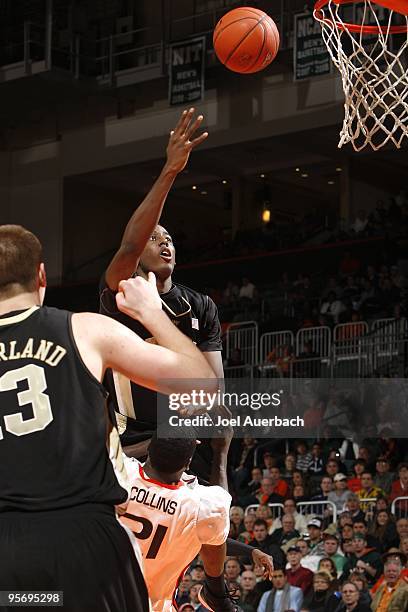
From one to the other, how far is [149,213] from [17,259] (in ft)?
4.82

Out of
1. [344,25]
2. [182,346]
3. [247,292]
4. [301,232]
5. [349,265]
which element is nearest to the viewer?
[182,346]

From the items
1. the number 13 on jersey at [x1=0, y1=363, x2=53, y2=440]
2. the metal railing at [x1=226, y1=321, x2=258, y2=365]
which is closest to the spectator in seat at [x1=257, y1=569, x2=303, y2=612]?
the metal railing at [x1=226, y1=321, x2=258, y2=365]

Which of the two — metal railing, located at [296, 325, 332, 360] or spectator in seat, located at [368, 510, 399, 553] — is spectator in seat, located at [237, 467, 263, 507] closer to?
spectator in seat, located at [368, 510, 399, 553]

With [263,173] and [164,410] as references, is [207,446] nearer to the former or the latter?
[164,410]

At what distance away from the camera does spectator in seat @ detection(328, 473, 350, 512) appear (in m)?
10.7

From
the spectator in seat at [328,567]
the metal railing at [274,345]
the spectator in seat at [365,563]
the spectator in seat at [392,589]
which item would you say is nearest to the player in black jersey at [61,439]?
the spectator in seat at [392,589]

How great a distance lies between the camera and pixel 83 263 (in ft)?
73.1

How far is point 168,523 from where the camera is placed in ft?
14.2

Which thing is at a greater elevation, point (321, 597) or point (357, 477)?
point (357, 477)

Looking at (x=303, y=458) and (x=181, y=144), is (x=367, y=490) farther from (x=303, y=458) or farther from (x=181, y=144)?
(x=181, y=144)

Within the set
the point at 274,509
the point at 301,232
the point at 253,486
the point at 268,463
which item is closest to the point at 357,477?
the point at 274,509

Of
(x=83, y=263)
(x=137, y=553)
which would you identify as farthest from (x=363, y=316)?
(x=137, y=553)

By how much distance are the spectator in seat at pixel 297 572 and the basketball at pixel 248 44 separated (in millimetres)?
5045

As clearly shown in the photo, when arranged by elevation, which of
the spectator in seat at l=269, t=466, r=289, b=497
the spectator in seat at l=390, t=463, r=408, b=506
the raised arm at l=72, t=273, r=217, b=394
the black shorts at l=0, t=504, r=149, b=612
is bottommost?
the spectator in seat at l=269, t=466, r=289, b=497
